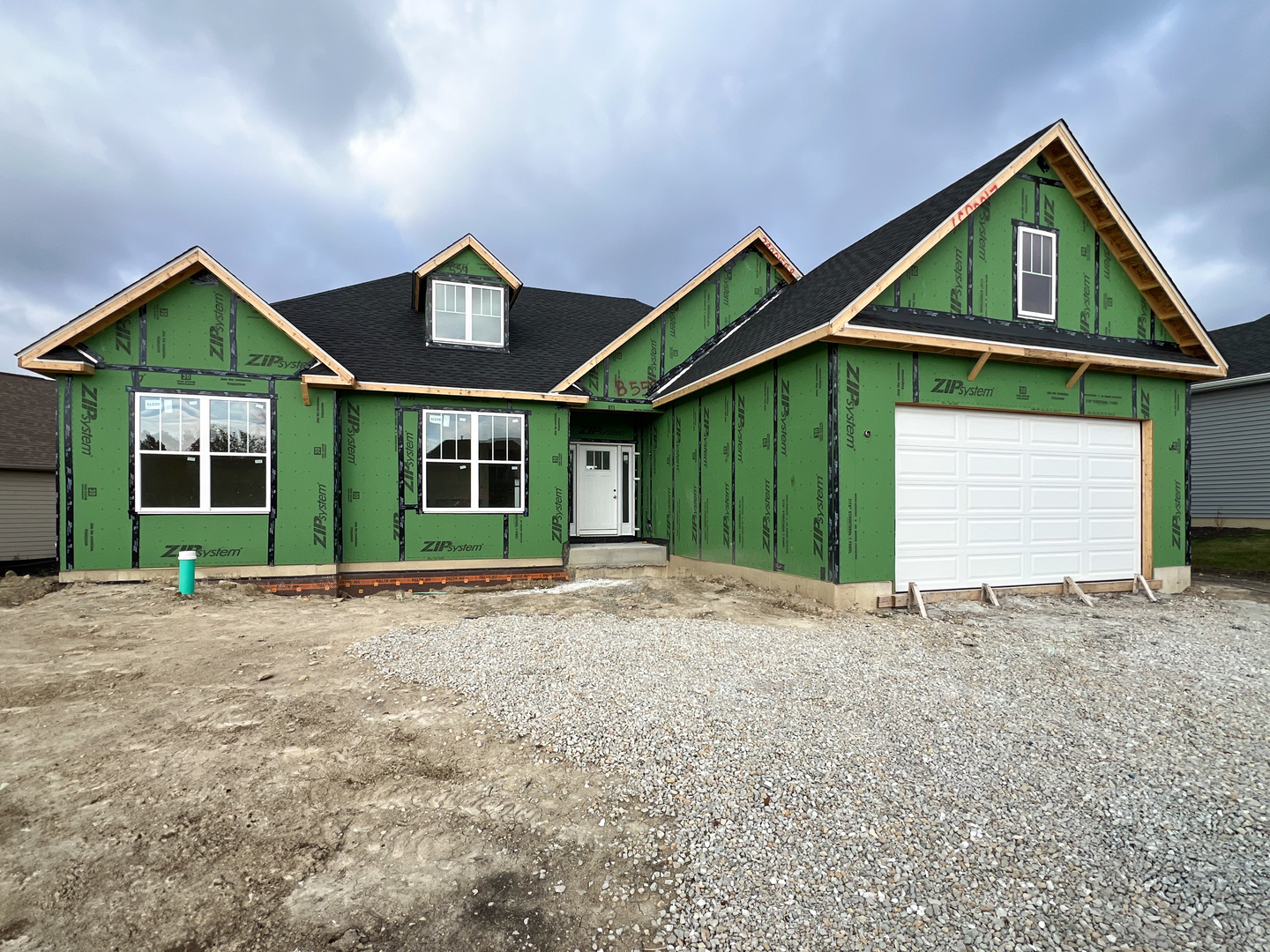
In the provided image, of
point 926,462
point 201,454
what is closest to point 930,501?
point 926,462

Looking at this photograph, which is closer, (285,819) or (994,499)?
(285,819)

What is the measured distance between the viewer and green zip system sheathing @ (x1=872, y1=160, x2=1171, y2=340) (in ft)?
28.8

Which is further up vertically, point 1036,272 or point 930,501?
point 1036,272

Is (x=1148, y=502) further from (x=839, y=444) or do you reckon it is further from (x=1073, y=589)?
(x=839, y=444)

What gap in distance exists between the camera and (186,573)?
8312mm

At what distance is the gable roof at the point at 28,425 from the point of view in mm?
16406

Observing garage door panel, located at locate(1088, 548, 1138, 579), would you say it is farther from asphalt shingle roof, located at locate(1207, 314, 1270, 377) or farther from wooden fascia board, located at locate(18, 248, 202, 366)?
wooden fascia board, located at locate(18, 248, 202, 366)

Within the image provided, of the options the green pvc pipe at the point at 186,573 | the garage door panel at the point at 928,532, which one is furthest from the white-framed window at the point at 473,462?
the garage door panel at the point at 928,532

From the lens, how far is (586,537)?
13258 millimetres

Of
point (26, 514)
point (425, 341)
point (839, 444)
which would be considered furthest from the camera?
point (26, 514)

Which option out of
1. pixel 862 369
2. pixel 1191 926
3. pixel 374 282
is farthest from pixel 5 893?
pixel 374 282

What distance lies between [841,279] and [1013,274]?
101 inches

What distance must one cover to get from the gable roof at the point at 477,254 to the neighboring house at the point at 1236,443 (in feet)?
57.7

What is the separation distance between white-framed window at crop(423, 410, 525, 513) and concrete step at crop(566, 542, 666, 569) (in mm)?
1426
